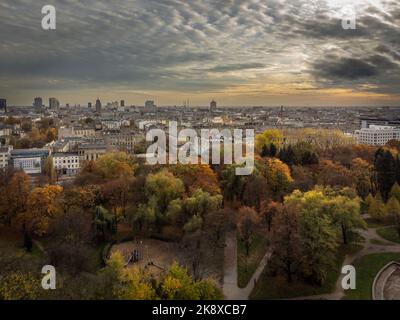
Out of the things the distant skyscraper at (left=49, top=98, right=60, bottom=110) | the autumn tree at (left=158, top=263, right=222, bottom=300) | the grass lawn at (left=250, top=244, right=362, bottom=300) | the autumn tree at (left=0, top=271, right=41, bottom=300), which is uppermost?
the distant skyscraper at (left=49, top=98, right=60, bottom=110)

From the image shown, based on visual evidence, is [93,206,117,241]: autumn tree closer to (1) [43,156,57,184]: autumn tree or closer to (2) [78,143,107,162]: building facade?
(1) [43,156,57,184]: autumn tree

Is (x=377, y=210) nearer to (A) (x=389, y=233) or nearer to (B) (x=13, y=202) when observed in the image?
(A) (x=389, y=233)

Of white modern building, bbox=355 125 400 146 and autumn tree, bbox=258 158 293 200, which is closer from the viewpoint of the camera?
autumn tree, bbox=258 158 293 200

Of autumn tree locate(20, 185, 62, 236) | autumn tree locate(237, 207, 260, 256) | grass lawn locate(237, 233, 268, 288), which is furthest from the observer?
autumn tree locate(20, 185, 62, 236)

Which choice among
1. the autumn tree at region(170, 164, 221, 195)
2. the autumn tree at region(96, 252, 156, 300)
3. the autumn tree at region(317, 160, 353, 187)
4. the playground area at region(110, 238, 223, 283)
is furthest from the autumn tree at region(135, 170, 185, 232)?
the autumn tree at region(317, 160, 353, 187)

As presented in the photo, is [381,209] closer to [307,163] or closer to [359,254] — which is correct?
[359,254]

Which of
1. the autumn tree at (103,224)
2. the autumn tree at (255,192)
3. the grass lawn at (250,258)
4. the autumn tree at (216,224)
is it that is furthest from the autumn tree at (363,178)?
the autumn tree at (103,224)
